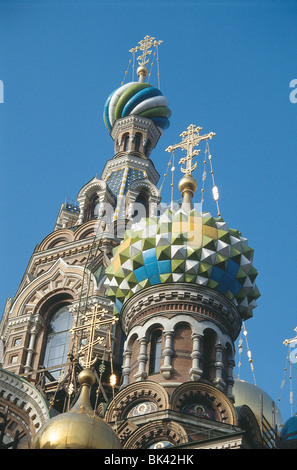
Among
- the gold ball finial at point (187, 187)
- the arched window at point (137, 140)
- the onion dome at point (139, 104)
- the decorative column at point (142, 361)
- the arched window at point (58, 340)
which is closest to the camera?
the decorative column at point (142, 361)

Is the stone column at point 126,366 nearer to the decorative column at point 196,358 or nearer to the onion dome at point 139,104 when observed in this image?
the decorative column at point 196,358

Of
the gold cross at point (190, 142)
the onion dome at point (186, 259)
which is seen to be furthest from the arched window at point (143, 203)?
the onion dome at point (186, 259)

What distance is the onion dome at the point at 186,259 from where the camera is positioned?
60.4 ft

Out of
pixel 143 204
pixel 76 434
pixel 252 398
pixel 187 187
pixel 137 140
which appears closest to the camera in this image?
pixel 76 434

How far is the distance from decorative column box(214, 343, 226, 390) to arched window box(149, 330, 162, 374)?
3.18ft

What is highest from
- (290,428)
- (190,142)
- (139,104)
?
(139,104)

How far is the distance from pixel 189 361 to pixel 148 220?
2.99 metres

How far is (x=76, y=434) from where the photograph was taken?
13.0 m

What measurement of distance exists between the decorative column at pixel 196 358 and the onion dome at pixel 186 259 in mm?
1015

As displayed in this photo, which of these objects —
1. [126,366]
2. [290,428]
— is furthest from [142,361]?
[290,428]

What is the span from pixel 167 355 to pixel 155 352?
0.57 meters

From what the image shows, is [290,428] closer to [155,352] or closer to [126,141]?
[155,352]
